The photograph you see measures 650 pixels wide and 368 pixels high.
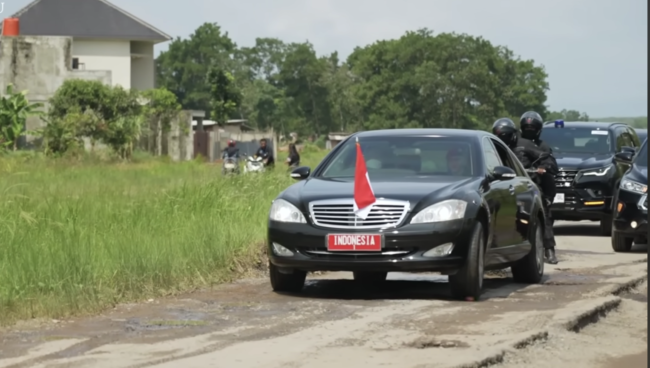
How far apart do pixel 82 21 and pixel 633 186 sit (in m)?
73.2

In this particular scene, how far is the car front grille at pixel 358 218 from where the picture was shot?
10.5 m

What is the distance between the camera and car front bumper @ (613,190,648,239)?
53.3ft

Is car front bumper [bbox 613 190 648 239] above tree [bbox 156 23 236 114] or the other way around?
the other way around

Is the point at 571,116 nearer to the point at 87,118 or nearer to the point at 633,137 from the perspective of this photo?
the point at 87,118

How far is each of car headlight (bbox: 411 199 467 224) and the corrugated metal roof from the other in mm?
76559

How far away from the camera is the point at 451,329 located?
28.9 feet

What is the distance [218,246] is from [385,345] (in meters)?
5.09

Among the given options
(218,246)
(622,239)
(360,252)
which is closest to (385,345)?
(360,252)

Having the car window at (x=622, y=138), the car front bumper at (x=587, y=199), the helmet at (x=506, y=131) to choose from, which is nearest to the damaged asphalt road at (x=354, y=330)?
the helmet at (x=506, y=131)

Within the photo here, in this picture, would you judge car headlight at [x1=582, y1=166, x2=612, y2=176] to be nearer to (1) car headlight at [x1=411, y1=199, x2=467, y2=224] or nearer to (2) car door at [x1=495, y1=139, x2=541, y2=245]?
(2) car door at [x1=495, y1=139, x2=541, y2=245]

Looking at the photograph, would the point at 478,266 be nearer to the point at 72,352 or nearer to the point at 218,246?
the point at 218,246

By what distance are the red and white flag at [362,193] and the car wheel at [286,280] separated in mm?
976

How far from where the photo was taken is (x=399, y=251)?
10.5m

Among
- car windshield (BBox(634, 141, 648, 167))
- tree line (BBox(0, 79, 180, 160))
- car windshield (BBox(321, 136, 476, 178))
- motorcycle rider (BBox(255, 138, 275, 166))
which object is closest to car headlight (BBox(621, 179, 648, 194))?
car windshield (BBox(634, 141, 648, 167))
